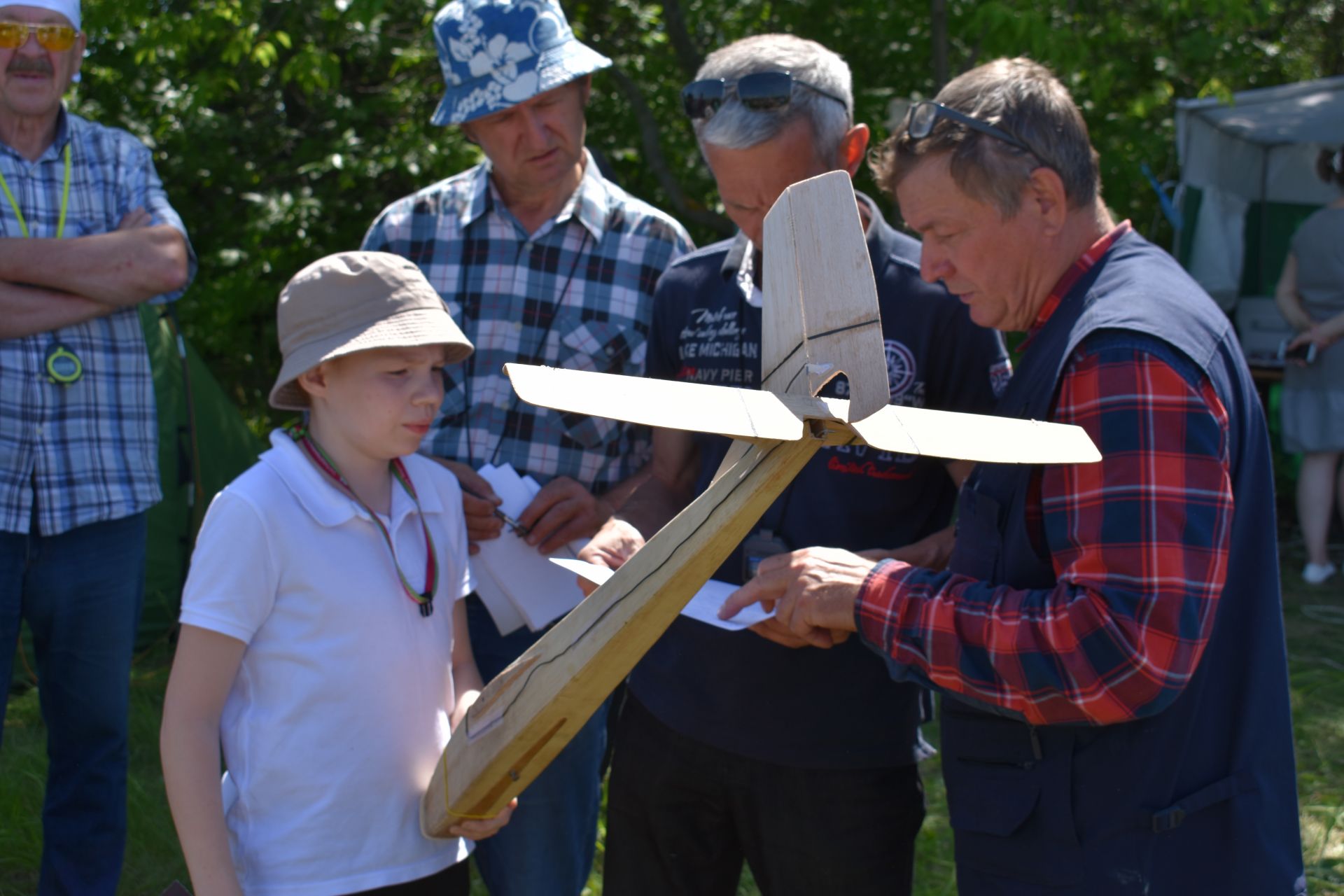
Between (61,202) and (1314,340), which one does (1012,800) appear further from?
(1314,340)

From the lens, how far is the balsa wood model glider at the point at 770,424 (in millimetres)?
1164

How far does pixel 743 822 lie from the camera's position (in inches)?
84.0

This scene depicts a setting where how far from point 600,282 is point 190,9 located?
15.3 ft

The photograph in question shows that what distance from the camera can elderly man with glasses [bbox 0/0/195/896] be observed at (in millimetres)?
2633

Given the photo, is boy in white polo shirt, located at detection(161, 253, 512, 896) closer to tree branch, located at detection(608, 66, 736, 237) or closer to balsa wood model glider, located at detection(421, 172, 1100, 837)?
balsa wood model glider, located at detection(421, 172, 1100, 837)

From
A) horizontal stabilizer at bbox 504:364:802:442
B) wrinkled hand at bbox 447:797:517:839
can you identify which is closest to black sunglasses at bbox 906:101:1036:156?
horizontal stabilizer at bbox 504:364:802:442

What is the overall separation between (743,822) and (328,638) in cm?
84

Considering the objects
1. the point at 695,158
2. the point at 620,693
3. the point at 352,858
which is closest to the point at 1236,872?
the point at 352,858

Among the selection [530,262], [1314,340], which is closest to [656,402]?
[530,262]

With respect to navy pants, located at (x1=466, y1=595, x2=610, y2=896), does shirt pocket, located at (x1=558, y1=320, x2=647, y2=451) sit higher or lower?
higher

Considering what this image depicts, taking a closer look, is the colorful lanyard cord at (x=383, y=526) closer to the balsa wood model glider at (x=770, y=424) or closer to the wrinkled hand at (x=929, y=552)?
the balsa wood model glider at (x=770, y=424)

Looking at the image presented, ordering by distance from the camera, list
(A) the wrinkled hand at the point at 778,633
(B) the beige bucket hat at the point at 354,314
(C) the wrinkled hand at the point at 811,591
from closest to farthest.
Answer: (C) the wrinkled hand at the point at 811,591, (A) the wrinkled hand at the point at 778,633, (B) the beige bucket hat at the point at 354,314

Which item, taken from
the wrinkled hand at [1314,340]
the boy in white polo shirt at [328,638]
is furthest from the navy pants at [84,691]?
the wrinkled hand at [1314,340]

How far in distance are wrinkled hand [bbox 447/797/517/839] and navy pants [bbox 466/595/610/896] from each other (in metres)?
0.47
